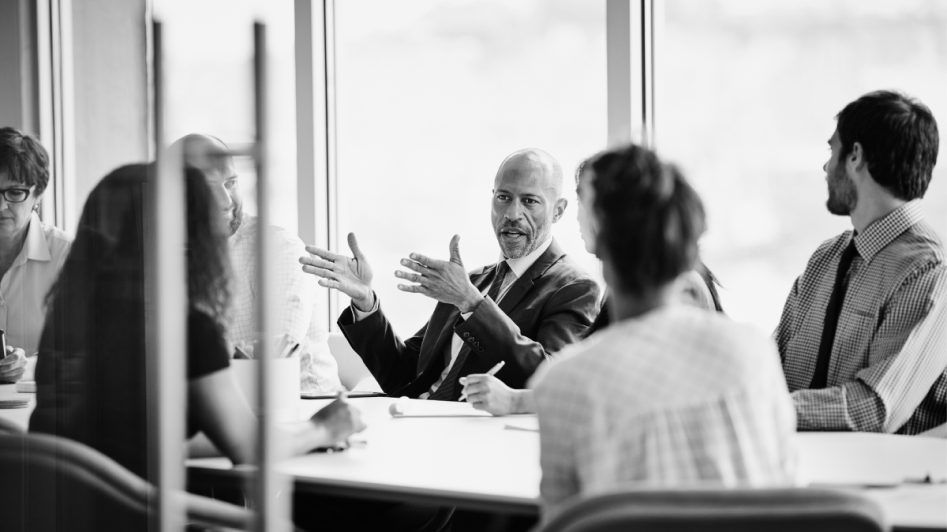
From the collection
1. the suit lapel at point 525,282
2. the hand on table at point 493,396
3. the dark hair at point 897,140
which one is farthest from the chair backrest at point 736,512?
the suit lapel at point 525,282

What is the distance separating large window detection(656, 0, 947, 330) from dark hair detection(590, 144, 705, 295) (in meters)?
2.28

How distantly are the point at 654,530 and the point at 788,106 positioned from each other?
9.43 feet

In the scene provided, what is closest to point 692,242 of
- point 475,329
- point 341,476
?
point 341,476

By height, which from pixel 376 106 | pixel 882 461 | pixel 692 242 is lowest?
pixel 882 461

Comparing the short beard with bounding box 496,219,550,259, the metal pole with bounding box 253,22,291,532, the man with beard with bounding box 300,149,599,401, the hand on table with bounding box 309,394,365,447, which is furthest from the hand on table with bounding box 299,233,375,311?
the metal pole with bounding box 253,22,291,532

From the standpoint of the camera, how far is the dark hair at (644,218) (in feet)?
3.91

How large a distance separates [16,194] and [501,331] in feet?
5.20

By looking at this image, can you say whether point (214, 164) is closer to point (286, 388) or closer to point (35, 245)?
point (35, 245)

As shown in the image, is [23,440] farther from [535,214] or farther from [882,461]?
[535,214]

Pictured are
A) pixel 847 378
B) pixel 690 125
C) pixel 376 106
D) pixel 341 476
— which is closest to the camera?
pixel 341 476

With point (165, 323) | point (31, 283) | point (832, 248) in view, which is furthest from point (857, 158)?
point (31, 283)

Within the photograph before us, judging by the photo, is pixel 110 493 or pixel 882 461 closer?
pixel 110 493

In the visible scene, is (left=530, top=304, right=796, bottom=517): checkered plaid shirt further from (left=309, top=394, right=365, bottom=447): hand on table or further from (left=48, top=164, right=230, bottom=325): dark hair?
(left=309, top=394, right=365, bottom=447): hand on table

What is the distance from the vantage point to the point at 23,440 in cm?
137
